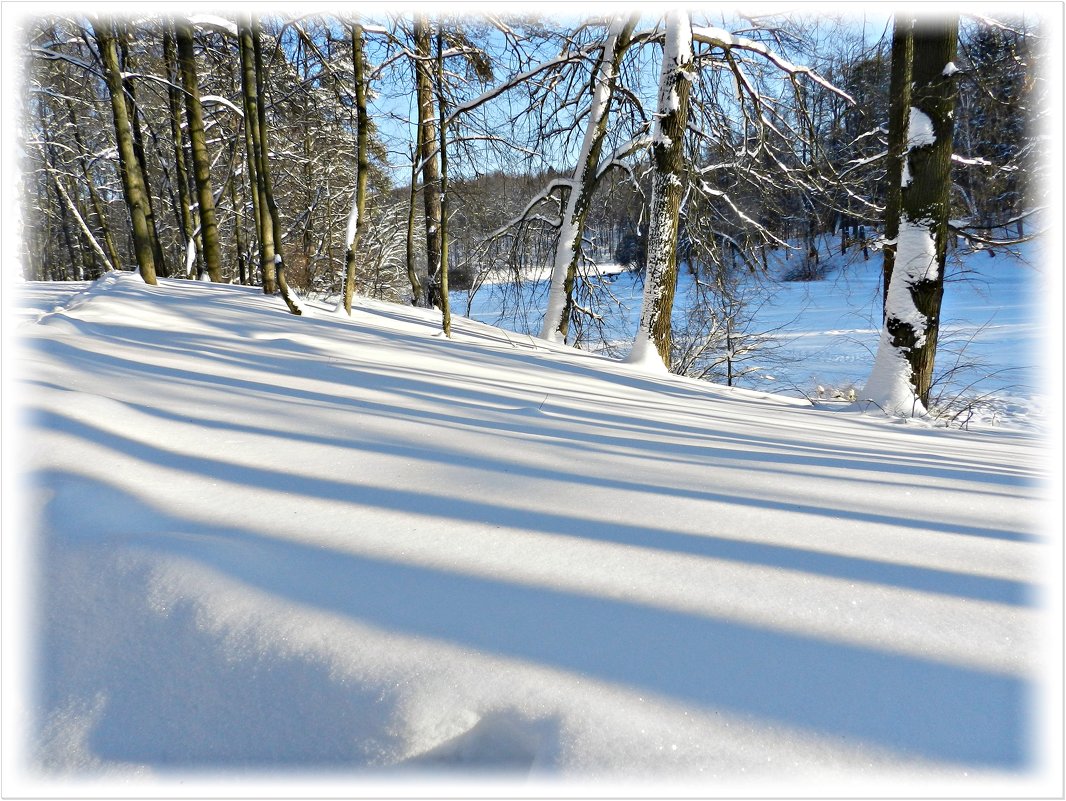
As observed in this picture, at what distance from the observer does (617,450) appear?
2164 mm

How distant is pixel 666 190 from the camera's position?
5.62 meters

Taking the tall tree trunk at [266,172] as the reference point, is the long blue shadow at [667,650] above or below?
below

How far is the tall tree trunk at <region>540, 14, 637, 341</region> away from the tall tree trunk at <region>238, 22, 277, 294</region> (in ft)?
12.1

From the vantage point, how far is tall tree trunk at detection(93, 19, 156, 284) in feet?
21.5

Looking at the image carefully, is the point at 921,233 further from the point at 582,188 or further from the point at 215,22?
the point at 215,22

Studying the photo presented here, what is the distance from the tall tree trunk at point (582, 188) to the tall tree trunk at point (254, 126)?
3.69 m

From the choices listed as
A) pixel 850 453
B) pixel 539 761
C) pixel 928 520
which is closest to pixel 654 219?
pixel 850 453

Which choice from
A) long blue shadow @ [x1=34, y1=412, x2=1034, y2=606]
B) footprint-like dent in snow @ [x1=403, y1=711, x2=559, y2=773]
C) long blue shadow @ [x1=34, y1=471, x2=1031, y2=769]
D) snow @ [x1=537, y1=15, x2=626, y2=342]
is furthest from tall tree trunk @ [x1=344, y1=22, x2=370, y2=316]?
footprint-like dent in snow @ [x1=403, y1=711, x2=559, y2=773]

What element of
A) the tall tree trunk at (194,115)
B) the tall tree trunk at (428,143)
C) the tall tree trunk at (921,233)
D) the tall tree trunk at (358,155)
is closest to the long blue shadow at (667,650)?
the tall tree trunk at (921,233)

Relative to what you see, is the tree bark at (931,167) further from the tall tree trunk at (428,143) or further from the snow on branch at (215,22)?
the snow on branch at (215,22)

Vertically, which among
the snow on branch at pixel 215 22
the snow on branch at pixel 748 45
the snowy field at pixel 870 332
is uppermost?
the snow on branch at pixel 215 22

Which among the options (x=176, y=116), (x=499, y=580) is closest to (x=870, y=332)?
(x=176, y=116)

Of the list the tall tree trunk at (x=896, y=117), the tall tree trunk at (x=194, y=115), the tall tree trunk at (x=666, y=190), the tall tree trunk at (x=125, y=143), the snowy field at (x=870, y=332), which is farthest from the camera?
the tall tree trunk at (x=194, y=115)

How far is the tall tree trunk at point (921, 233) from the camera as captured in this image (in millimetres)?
4316
